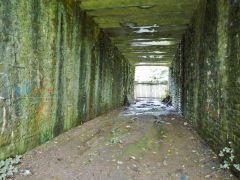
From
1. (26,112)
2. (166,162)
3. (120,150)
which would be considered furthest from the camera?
(120,150)

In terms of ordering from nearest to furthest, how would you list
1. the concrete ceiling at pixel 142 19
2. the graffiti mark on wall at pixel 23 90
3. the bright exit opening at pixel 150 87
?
the graffiti mark on wall at pixel 23 90 → the concrete ceiling at pixel 142 19 → the bright exit opening at pixel 150 87

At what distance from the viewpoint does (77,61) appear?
4.95m

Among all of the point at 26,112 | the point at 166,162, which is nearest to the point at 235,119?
the point at 166,162

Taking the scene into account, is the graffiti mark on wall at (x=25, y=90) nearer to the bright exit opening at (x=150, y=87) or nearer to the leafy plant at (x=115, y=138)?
the leafy plant at (x=115, y=138)

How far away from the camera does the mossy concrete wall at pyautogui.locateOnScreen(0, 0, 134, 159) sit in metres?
2.67

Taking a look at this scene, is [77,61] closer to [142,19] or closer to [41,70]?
[41,70]

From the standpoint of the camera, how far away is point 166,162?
9.41 ft

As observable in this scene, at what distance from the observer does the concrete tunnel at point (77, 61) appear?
8.61 feet

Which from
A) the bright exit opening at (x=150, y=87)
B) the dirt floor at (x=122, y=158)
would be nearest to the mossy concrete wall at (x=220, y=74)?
the dirt floor at (x=122, y=158)

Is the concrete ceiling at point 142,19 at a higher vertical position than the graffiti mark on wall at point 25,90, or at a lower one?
higher

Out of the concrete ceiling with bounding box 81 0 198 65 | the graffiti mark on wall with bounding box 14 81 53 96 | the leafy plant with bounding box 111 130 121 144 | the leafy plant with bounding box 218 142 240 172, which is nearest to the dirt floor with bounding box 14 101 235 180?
the leafy plant with bounding box 111 130 121 144

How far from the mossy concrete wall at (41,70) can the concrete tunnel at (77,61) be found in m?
0.01

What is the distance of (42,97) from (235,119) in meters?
3.28

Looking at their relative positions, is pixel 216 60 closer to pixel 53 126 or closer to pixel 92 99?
pixel 53 126
